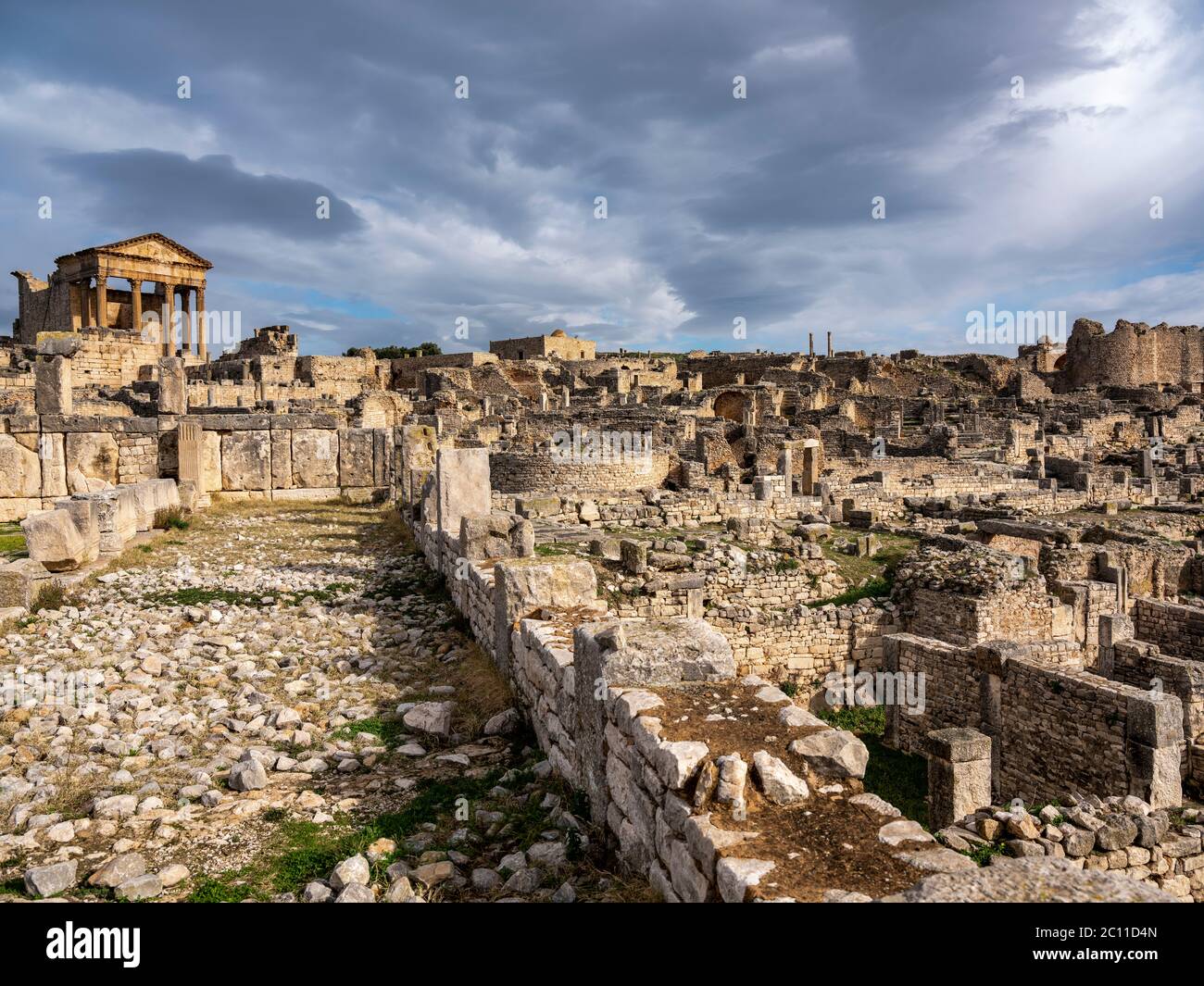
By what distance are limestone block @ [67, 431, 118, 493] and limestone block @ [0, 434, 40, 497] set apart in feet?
1.50

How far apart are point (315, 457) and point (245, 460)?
1.23 m

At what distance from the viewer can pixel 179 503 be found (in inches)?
508

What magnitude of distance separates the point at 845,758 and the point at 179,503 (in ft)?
41.2

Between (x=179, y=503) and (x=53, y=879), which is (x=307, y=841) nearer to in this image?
(x=53, y=879)

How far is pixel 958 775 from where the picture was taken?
6211mm

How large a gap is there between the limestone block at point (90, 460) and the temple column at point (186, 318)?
26.6 m

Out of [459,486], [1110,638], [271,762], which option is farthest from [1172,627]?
[271,762]

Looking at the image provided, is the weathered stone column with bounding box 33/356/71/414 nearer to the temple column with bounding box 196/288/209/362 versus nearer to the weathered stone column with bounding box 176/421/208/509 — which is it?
the weathered stone column with bounding box 176/421/208/509

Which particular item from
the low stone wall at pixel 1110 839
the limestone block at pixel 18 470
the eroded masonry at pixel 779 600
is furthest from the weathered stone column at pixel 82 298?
the low stone wall at pixel 1110 839

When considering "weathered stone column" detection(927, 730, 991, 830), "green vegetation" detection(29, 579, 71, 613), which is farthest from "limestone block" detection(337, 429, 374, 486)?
"weathered stone column" detection(927, 730, 991, 830)

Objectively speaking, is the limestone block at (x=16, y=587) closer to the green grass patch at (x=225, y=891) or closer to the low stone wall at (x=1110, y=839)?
the green grass patch at (x=225, y=891)

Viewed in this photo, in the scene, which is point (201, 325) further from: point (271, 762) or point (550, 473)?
point (271, 762)
